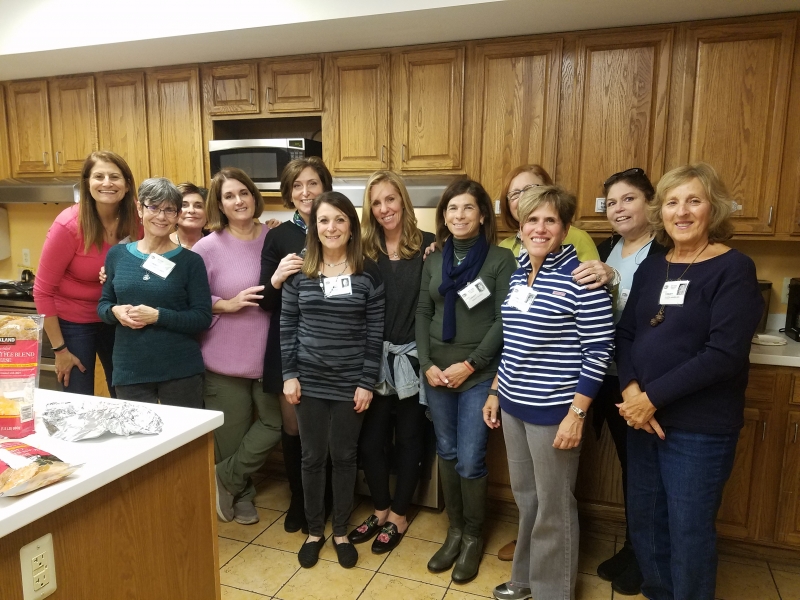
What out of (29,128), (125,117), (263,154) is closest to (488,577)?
(263,154)

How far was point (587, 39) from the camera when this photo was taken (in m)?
2.58

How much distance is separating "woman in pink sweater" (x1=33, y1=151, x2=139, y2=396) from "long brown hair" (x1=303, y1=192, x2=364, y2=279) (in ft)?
2.51

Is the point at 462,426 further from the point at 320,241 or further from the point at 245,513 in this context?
the point at 245,513

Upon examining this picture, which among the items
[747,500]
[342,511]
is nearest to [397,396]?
[342,511]

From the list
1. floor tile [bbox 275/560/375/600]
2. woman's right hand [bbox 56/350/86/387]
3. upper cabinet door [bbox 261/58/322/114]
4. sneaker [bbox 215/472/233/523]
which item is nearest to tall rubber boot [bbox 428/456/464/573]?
floor tile [bbox 275/560/375/600]

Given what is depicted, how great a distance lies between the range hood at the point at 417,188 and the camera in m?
2.66

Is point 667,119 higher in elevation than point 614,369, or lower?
higher

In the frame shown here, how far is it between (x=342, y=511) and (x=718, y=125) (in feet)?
7.55

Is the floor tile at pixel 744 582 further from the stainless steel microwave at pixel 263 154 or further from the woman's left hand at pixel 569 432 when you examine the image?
the stainless steel microwave at pixel 263 154

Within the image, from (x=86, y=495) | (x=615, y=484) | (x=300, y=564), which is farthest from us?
(x=615, y=484)

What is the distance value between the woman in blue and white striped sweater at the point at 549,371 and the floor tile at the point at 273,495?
51.9 inches

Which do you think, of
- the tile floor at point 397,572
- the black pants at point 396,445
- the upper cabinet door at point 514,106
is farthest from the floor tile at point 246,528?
the upper cabinet door at point 514,106

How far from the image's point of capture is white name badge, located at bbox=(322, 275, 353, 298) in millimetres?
1994

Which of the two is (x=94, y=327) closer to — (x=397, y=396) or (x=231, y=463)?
(x=231, y=463)
